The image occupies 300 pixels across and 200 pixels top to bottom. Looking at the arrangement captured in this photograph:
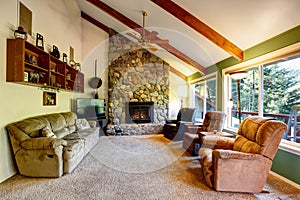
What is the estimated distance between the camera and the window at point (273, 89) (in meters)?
3.23

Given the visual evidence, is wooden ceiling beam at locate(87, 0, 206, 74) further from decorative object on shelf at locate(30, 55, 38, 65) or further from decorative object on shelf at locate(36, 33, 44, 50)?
decorative object on shelf at locate(30, 55, 38, 65)

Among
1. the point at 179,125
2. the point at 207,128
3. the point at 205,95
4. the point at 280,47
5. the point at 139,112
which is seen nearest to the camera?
the point at 280,47

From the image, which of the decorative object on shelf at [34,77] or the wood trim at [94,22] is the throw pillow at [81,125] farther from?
the wood trim at [94,22]

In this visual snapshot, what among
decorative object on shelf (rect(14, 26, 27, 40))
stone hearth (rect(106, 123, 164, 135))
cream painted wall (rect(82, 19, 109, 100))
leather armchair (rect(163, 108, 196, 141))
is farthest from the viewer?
cream painted wall (rect(82, 19, 109, 100))

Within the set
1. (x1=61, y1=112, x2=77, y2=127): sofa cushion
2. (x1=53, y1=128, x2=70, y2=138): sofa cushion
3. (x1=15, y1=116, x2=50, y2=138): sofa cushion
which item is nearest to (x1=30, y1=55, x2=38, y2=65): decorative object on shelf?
(x1=15, y1=116, x2=50, y2=138): sofa cushion

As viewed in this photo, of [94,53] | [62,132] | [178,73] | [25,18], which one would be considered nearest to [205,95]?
[178,73]

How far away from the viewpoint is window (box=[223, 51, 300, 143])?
10.6ft

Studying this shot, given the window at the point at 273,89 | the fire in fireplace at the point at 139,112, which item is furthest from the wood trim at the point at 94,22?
the window at the point at 273,89

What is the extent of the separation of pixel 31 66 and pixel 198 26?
10.9 feet

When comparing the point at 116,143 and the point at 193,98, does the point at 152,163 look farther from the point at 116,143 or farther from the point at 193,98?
the point at 193,98

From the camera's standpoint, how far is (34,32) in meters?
3.84

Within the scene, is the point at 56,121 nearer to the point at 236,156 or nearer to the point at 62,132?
the point at 62,132

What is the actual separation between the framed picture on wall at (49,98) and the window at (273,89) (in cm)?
440

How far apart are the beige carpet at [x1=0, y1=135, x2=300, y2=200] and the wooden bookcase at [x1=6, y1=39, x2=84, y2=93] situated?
160 cm
